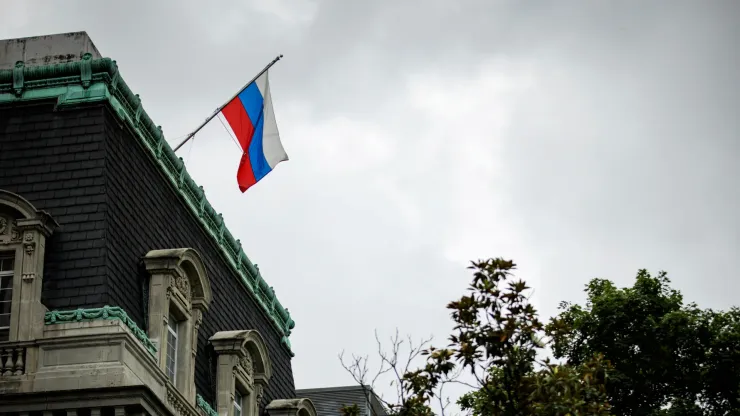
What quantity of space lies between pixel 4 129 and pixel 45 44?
2.20 metres

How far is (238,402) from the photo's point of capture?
33.2 m

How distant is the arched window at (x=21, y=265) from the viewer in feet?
85.6

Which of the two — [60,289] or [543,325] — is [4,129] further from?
[543,325]

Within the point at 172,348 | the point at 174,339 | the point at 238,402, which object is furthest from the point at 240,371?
the point at 172,348

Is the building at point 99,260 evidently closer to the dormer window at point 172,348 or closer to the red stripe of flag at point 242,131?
the dormer window at point 172,348

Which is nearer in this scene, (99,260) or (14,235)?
(99,260)

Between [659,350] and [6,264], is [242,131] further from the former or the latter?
[659,350]

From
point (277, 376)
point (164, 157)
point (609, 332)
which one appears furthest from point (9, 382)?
point (609, 332)

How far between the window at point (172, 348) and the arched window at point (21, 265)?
3.38m

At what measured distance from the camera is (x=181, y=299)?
→ 1162 inches

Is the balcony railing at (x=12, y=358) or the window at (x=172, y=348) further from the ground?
the window at (x=172, y=348)

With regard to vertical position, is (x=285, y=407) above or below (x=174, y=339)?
above

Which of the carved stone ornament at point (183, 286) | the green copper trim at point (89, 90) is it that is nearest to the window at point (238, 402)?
the carved stone ornament at point (183, 286)

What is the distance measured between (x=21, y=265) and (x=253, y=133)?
10.3m
